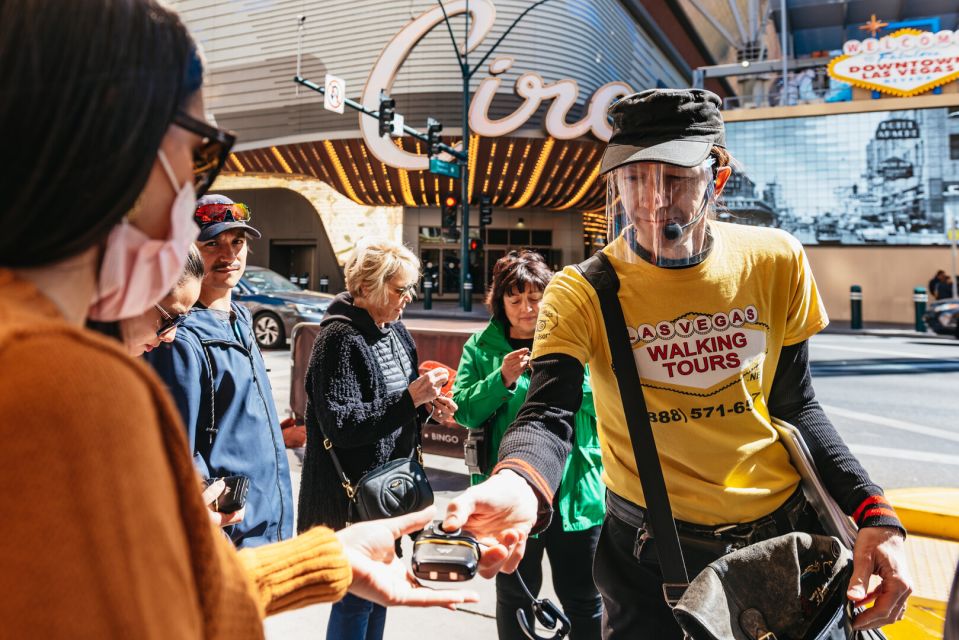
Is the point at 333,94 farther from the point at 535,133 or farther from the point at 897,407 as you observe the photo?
the point at 897,407

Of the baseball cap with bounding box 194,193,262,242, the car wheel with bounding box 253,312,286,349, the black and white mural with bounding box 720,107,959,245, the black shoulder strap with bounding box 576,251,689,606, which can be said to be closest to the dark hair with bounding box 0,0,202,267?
the black shoulder strap with bounding box 576,251,689,606

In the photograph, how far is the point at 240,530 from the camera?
2.39 m

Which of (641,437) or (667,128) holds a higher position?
(667,128)

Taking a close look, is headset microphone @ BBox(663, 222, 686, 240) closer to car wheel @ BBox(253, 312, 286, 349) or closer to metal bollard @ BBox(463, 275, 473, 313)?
car wheel @ BBox(253, 312, 286, 349)

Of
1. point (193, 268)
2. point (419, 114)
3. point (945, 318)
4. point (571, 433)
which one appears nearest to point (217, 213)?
point (193, 268)

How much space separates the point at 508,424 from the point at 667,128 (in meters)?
1.79

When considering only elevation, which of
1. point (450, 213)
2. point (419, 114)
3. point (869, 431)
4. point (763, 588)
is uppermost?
point (419, 114)

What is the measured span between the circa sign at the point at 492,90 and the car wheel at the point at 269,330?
10.3 metres

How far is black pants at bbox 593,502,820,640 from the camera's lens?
1671 millimetres

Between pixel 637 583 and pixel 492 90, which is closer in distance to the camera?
pixel 637 583

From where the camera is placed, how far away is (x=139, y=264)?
0.82 m

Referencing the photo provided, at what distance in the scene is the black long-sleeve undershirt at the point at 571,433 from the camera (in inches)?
63.7

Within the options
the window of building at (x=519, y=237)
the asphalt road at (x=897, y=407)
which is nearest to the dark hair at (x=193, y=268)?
the asphalt road at (x=897, y=407)

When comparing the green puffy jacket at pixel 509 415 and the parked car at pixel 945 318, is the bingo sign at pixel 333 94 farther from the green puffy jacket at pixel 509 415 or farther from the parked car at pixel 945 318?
the parked car at pixel 945 318
